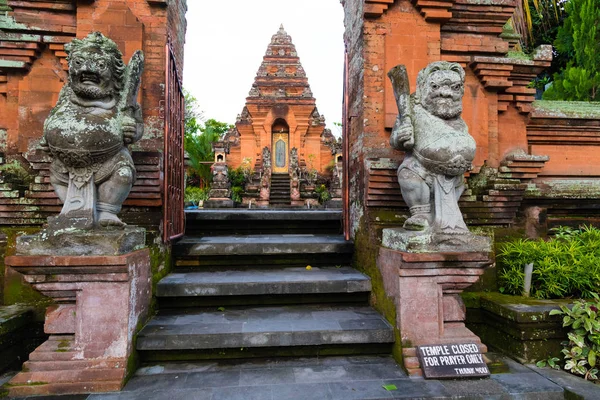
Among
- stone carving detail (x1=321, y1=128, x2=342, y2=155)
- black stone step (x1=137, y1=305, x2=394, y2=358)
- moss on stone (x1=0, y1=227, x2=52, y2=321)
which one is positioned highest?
stone carving detail (x1=321, y1=128, x2=342, y2=155)

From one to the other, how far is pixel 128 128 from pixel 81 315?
1.30 meters

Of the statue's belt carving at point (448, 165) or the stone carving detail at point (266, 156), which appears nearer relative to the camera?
the statue's belt carving at point (448, 165)

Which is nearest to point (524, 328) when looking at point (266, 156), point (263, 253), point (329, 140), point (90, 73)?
point (263, 253)

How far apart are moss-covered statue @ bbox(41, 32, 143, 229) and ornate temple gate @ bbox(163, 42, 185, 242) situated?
0.76m

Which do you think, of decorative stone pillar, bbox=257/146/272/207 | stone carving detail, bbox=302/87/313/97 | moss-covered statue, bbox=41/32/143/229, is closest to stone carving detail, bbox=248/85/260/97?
stone carving detail, bbox=302/87/313/97

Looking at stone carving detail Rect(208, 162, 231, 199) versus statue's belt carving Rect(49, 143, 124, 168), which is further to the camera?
stone carving detail Rect(208, 162, 231, 199)

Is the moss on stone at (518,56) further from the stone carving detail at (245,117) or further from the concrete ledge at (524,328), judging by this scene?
the stone carving detail at (245,117)

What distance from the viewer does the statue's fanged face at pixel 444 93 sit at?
2.62 m

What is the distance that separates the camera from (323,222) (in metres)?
4.53

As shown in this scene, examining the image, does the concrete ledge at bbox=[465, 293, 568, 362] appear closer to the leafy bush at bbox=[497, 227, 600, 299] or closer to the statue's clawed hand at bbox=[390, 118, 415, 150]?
the leafy bush at bbox=[497, 227, 600, 299]

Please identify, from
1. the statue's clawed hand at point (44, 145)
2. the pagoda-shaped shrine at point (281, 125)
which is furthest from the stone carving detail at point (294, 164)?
the statue's clawed hand at point (44, 145)

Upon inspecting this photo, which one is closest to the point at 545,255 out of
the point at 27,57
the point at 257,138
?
the point at 27,57

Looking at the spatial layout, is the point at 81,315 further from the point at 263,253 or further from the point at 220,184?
the point at 220,184

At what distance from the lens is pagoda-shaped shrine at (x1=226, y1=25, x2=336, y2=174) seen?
15398 millimetres
